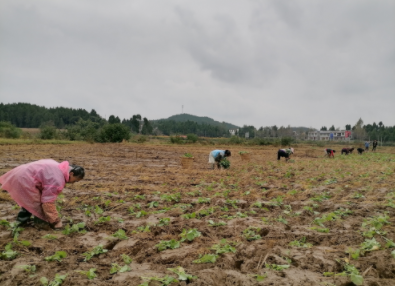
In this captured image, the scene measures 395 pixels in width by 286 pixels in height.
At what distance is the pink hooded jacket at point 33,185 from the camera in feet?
13.6

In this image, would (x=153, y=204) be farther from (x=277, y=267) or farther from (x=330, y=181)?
Answer: (x=330, y=181)

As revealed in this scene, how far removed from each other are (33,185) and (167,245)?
2355 millimetres

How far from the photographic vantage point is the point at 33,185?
4191 millimetres

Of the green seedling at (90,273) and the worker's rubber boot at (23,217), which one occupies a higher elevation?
the worker's rubber boot at (23,217)

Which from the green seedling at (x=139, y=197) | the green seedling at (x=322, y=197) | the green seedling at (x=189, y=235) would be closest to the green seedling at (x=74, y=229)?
the green seedling at (x=189, y=235)

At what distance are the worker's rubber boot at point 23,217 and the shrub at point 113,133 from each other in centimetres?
4108

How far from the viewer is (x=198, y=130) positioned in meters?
122

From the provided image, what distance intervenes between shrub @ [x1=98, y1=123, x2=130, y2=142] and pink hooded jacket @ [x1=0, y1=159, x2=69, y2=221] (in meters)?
41.3

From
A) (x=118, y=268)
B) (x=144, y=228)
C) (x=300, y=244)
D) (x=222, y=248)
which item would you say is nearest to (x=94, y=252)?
(x=118, y=268)

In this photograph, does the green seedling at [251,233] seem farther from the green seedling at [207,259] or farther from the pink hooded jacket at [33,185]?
the pink hooded jacket at [33,185]

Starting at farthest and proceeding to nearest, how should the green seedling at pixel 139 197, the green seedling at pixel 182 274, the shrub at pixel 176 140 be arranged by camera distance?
the shrub at pixel 176 140 → the green seedling at pixel 139 197 → the green seedling at pixel 182 274

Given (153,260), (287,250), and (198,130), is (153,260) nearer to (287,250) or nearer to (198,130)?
(287,250)

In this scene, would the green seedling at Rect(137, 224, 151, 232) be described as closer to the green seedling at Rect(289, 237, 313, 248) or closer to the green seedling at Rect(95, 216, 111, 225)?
the green seedling at Rect(95, 216, 111, 225)

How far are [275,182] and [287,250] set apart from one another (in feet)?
21.1
